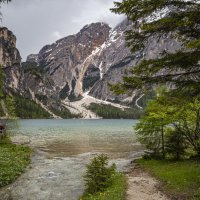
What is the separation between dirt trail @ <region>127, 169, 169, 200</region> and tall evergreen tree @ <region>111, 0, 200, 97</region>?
7.58m

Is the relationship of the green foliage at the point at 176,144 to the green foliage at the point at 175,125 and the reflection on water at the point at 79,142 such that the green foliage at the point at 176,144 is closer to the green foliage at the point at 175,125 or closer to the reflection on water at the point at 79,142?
the green foliage at the point at 175,125

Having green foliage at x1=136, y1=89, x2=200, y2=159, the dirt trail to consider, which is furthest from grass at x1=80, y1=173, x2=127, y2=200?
green foliage at x1=136, y1=89, x2=200, y2=159

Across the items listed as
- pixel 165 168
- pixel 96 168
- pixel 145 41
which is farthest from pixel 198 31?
pixel 165 168

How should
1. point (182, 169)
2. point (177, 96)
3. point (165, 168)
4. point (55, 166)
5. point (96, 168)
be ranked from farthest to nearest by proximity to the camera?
point (55, 166)
point (165, 168)
point (182, 169)
point (96, 168)
point (177, 96)

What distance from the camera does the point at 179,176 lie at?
24094mm

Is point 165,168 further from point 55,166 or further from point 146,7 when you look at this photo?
point 146,7

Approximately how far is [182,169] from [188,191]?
6676mm

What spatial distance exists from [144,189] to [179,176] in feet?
12.9

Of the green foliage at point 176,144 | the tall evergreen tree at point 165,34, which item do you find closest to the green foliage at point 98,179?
the tall evergreen tree at point 165,34

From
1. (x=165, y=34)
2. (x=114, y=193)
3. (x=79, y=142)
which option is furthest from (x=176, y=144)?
(x=79, y=142)

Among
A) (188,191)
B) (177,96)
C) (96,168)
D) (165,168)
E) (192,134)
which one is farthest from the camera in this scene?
(192,134)

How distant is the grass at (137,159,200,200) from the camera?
20.2 m

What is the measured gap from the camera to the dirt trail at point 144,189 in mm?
19328

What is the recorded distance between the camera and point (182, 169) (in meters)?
26.8
